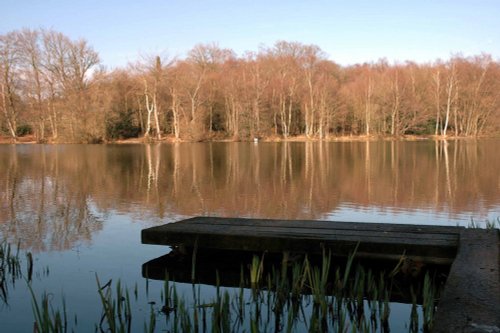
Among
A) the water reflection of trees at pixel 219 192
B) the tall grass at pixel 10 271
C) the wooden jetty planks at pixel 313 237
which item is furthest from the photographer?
the water reflection of trees at pixel 219 192

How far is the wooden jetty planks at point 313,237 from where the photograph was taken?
240 inches

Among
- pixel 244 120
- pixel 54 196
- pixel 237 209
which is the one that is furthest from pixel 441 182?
pixel 244 120

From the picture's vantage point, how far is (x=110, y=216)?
1136cm

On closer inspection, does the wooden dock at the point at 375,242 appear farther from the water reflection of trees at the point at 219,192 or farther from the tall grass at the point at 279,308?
the water reflection of trees at the point at 219,192

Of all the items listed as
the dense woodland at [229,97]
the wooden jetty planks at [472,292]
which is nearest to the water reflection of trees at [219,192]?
the wooden jetty planks at [472,292]

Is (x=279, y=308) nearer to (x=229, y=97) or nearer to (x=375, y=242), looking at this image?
(x=375, y=242)

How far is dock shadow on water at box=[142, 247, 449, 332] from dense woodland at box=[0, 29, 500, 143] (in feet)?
170

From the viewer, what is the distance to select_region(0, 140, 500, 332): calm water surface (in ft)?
21.9

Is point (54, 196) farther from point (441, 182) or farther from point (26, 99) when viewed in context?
point (26, 99)

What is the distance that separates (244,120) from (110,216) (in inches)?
2012

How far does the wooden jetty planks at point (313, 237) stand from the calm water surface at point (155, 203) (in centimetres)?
78

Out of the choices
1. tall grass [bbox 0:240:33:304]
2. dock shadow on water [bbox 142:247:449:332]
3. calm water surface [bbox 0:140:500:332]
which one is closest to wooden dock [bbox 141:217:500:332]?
dock shadow on water [bbox 142:247:449:332]

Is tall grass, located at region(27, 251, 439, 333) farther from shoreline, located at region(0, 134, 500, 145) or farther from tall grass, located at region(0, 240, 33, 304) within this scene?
shoreline, located at region(0, 134, 500, 145)

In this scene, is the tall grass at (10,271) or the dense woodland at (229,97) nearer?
the tall grass at (10,271)
